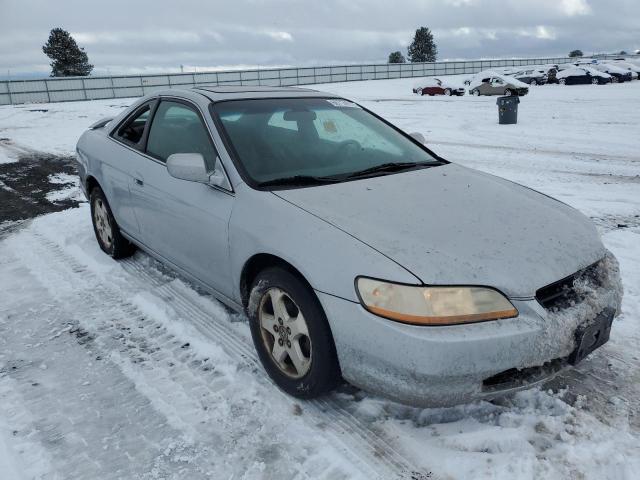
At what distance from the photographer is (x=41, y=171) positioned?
8797 millimetres

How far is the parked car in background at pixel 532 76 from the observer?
31609 millimetres

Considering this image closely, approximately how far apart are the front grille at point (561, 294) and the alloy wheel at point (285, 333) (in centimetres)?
107

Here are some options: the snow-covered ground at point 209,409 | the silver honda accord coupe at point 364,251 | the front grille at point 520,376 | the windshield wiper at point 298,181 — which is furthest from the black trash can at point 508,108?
the front grille at point 520,376

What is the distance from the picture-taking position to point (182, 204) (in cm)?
318

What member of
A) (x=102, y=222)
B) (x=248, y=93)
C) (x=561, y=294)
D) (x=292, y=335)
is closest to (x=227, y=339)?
(x=292, y=335)

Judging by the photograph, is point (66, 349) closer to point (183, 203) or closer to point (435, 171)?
point (183, 203)

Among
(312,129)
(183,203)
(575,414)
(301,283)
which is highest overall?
(312,129)

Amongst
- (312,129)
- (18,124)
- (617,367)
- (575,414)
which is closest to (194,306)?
(312,129)

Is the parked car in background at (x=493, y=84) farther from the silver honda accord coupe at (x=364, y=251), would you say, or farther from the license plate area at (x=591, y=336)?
the license plate area at (x=591, y=336)

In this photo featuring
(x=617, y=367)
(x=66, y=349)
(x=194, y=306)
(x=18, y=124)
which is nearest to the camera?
(x=617, y=367)

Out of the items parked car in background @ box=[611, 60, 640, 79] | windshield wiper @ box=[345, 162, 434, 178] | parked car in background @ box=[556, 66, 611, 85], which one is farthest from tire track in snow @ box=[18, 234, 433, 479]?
parked car in background @ box=[611, 60, 640, 79]

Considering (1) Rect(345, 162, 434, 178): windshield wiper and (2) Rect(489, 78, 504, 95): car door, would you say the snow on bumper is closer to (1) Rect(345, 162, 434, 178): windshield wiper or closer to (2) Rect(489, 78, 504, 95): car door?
(1) Rect(345, 162, 434, 178): windshield wiper

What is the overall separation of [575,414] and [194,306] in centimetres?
250

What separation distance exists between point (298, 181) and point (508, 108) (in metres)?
11.6
